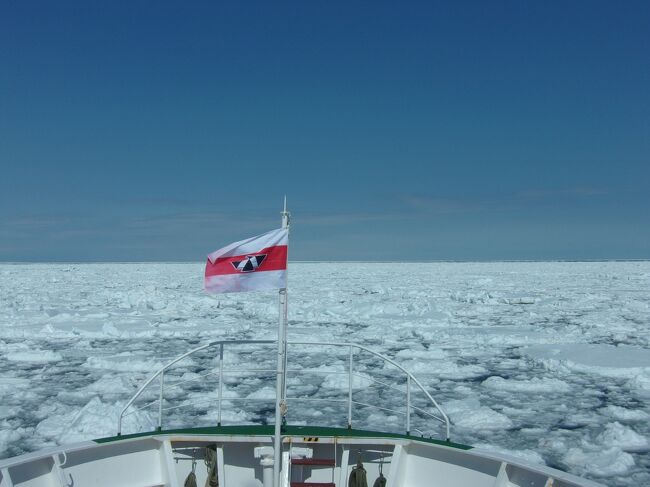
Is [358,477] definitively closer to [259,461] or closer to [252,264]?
[259,461]

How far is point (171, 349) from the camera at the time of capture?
11.8 m

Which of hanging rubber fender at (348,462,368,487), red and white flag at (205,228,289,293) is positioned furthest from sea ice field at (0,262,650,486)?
red and white flag at (205,228,289,293)

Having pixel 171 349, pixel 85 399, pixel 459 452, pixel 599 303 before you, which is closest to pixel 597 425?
pixel 459 452

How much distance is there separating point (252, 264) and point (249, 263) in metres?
0.02

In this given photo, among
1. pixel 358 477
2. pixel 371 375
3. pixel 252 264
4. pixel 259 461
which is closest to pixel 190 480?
pixel 259 461

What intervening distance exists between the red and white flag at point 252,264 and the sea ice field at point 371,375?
185 centimetres

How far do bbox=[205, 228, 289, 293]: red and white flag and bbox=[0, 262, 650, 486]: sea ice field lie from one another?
1.85 m

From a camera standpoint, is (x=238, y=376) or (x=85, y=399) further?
(x=238, y=376)

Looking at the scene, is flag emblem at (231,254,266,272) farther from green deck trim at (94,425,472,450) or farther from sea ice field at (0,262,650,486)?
sea ice field at (0,262,650,486)

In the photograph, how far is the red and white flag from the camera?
10.7 feet

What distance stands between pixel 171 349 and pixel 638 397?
325 inches

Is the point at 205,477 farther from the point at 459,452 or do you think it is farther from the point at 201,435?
the point at 459,452

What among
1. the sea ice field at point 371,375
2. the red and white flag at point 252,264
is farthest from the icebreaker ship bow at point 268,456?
the sea ice field at point 371,375

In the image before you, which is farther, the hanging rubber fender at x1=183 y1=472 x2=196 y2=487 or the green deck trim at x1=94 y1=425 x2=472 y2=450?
the green deck trim at x1=94 y1=425 x2=472 y2=450
